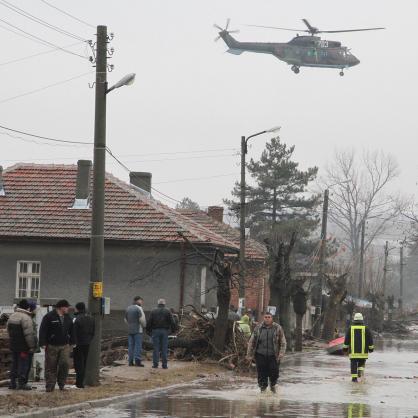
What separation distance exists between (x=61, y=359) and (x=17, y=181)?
84.0 ft

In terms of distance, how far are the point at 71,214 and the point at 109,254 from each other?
238 centimetres

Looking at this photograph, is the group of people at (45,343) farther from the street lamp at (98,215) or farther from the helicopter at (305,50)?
the helicopter at (305,50)

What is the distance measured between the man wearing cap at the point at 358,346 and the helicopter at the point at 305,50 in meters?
54.5

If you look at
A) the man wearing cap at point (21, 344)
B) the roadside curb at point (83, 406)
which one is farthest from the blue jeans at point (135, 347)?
the man wearing cap at point (21, 344)

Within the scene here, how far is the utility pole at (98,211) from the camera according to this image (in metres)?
21.1

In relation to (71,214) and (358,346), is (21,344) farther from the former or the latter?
(71,214)

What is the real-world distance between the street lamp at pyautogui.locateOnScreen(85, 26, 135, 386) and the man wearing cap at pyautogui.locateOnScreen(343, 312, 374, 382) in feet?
23.3

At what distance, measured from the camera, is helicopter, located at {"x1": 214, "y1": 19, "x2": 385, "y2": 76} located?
8025 cm

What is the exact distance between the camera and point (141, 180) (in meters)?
48.7

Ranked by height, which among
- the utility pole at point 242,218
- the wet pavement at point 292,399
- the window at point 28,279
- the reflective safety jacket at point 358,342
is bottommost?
the wet pavement at point 292,399

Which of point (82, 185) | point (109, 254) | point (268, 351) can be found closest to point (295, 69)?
point (82, 185)

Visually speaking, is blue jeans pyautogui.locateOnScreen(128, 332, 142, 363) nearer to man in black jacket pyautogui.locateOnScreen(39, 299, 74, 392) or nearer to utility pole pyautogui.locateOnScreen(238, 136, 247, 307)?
man in black jacket pyautogui.locateOnScreen(39, 299, 74, 392)

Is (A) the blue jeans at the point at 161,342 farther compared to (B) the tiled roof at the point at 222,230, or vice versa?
(B) the tiled roof at the point at 222,230

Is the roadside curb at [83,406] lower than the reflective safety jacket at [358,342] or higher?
lower
